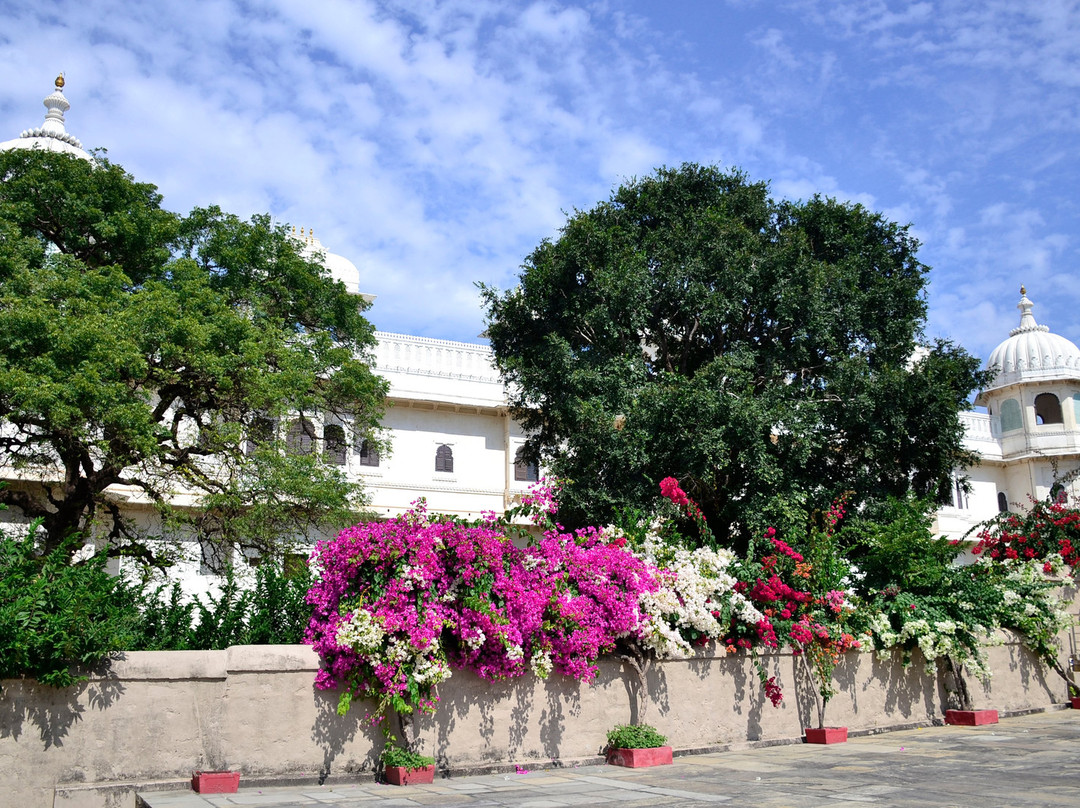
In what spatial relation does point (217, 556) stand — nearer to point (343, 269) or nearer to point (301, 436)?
point (301, 436)

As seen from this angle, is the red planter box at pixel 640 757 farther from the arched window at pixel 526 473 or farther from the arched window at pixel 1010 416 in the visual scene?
the arched window at pixel 1010 416

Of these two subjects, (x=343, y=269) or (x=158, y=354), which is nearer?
(x=158, y=354)

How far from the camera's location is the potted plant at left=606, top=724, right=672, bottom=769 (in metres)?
11.0

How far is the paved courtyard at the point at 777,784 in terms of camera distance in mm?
8211

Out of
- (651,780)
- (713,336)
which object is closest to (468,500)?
(713,336)

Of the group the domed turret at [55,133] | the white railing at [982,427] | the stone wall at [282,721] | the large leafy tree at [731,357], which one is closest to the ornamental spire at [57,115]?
the domed turret at [55,133]

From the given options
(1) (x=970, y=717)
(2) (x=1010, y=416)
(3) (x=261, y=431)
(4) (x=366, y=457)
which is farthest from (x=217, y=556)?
(2) (x=1010, y=416)

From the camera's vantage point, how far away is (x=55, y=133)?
909 inches

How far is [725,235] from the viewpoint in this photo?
57.4ft

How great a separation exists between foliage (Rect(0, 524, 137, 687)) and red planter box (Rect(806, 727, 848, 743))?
363 inches

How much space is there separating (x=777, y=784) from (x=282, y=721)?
5100mm

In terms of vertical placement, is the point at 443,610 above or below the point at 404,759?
above

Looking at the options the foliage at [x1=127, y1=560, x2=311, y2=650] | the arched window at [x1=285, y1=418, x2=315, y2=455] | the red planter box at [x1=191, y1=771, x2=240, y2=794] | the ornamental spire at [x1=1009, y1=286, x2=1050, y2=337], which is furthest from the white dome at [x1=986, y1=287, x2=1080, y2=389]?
the red planter box at [x1=191, y1=771, x2=240, y2=794]

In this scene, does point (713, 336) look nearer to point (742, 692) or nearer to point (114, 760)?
point (742, 692)
